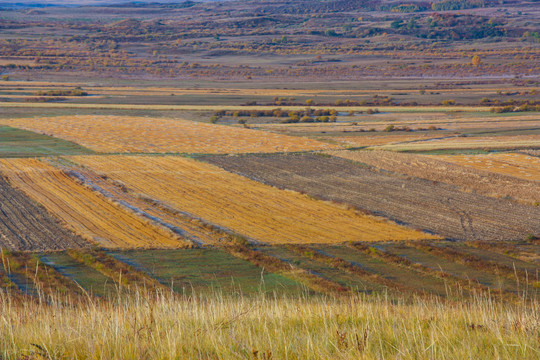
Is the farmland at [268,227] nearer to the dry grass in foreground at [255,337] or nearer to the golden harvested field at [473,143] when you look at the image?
the dry grass in foreground at [255,337]

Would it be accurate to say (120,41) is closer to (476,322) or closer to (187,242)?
(187,242)

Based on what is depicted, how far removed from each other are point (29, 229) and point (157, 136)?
30848 millimetres

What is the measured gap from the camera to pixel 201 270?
72.2 ft

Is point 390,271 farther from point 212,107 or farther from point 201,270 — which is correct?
point 212,107

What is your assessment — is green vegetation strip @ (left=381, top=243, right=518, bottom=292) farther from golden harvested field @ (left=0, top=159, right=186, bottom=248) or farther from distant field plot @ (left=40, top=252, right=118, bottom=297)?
distant field plot @ (left=40, top=252, right=118, bottom=297)

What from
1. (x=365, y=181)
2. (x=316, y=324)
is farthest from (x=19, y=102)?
(x=316, y=324)

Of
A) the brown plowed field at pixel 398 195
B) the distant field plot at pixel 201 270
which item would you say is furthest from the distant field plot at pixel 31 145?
the distant field plot at pixel 201 270

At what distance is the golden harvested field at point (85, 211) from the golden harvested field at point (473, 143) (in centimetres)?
2659

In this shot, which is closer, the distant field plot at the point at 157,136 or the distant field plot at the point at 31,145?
the distant field plot at the point at 31,145

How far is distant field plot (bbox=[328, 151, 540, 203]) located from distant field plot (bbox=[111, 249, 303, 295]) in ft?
62.3

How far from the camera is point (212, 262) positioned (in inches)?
909

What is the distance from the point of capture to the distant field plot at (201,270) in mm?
20000

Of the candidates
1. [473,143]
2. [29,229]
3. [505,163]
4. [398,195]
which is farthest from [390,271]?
[473,143]

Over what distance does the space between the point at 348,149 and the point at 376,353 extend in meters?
47.5
